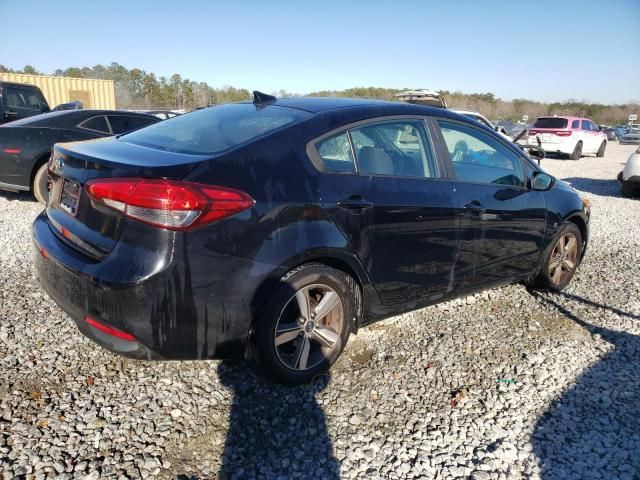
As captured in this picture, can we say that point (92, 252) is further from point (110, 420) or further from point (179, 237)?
point (110, 420)

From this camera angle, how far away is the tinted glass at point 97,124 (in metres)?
6.76

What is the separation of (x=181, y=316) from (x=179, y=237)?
39 cm

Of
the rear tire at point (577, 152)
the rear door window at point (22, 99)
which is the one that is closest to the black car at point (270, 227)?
the rear door window at point (22, 99)

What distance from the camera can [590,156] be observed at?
21.8 m

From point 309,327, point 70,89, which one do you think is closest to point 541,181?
point 309,327

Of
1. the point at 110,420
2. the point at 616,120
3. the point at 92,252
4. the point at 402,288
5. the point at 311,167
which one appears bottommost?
the point at 110,420

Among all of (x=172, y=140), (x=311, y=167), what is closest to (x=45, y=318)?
(x=172, y=140)

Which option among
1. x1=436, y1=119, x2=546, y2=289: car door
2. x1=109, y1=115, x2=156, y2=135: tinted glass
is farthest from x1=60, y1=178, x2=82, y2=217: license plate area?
x1=109, y1=115, x2=156, y2=135: tinted glass

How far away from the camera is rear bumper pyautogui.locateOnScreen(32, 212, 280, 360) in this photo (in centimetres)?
218

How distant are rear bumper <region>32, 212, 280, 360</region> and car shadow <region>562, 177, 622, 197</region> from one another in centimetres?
1124

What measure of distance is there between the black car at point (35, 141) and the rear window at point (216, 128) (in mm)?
4044

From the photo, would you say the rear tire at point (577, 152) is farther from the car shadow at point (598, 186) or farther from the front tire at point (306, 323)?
the front tire at point (306, 323)

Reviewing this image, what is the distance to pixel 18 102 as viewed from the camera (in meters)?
9.73

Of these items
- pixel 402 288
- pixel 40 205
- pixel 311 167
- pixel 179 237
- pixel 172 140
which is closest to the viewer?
pixel 179 237
